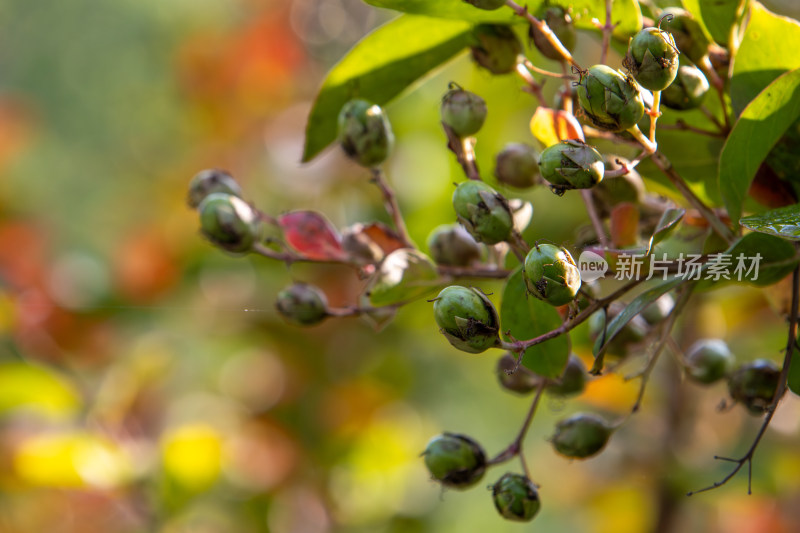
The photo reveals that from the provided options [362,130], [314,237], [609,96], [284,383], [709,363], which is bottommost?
[284,383]

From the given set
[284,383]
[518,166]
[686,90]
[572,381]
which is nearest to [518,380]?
[572,381]

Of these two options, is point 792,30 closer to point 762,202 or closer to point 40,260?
point 762,202

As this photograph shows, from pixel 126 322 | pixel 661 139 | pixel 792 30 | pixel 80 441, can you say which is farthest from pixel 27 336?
pixel 792 30

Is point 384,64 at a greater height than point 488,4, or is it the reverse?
point 488,4

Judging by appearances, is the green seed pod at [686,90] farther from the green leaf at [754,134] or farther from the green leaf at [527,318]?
the green leaf at [527,318]

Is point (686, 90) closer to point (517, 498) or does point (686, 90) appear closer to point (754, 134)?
point (754, 134)

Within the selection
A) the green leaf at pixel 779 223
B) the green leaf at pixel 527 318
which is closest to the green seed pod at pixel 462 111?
the green leaf at pixel 527 318
